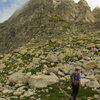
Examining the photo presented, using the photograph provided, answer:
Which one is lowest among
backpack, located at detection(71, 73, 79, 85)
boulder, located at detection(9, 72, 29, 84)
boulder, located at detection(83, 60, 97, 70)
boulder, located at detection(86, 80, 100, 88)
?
boulder, located at detection(86, 80, 100, 88)

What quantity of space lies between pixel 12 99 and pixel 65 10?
65938 mm

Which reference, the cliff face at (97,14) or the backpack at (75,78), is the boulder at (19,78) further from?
the cliff face at (97,14)

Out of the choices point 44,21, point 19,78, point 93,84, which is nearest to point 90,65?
point 93,84

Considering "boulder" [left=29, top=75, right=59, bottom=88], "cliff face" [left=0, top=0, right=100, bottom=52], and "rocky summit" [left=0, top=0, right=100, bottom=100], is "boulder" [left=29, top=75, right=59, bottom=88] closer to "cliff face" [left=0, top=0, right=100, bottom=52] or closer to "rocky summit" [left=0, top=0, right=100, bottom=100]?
"rocky summit" [left=0, top=0, right=100, bottom=100]

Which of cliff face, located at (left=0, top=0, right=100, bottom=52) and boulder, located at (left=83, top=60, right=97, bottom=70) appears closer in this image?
boulder, located at (left=83, top=60, right=97, bottom=70)

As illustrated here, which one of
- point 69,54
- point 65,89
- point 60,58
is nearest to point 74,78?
point 65,89

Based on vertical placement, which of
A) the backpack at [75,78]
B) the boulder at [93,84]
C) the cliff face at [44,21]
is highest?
the cliff face at [44,21]

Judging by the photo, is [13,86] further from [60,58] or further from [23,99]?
[60,58]

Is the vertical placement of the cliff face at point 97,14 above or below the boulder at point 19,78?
above

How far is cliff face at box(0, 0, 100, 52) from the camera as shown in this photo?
239ft

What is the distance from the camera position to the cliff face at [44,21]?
72.9 metres

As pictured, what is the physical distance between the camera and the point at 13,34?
3179 inches

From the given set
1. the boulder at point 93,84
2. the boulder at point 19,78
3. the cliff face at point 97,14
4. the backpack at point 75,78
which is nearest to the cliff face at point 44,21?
the cliff face at point 97,14

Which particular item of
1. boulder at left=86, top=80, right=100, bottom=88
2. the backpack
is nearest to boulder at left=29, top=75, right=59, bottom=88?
boulder at left=86, top=80, right=100, bottom=88
